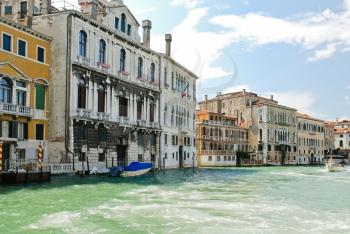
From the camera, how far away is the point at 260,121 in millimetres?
62500

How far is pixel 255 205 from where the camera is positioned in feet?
50.3

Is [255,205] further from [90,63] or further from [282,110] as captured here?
[282,110]

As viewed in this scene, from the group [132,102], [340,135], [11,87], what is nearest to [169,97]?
[132,102]

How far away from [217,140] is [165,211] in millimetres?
41914

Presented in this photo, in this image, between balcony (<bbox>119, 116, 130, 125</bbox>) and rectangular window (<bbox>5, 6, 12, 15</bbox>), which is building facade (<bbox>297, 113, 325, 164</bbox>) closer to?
balcony (<bbox>119, 116, 130, 125</bbox>)

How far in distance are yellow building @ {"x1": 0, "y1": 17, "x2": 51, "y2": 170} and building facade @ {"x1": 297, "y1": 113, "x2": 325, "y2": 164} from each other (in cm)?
5340

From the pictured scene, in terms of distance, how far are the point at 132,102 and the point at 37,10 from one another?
944 centimetres

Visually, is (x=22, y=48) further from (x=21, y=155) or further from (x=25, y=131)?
(x=21, y=155)

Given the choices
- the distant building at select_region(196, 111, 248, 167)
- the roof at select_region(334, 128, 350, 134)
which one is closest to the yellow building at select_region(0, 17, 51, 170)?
the distant building at select_region(196, 111, 248, 167)

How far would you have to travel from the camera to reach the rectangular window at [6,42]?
23188 millimetres

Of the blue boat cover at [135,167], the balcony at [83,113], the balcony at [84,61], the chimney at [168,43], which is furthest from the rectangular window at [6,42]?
the chimney at [168,43]

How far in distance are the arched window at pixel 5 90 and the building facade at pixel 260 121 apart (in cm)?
4122

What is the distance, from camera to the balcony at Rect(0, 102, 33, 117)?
22.4 metres

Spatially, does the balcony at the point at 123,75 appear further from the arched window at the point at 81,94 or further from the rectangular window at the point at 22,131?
the rectangular window at the point at 22,131
